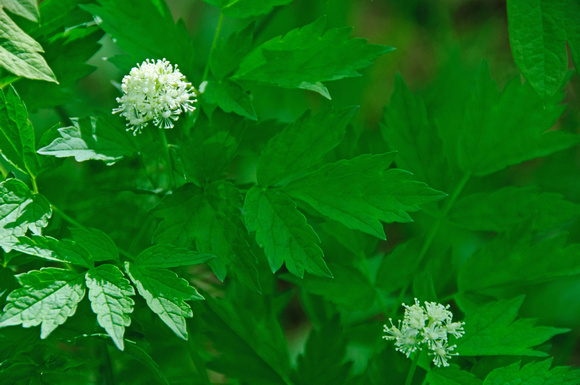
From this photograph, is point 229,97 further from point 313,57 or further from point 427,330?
Answer: point 427,330

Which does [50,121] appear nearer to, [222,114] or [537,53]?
[222,114]

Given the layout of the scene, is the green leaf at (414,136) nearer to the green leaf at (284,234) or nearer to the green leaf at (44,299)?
the green leaf at (284,234)

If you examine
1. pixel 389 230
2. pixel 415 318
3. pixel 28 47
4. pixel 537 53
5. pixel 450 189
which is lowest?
pixel 389 230

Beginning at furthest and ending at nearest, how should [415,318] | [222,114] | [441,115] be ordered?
[441,115] → [222,114] → [415,318]

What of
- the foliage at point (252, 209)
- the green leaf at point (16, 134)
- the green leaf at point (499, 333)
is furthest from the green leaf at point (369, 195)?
the green leaf at point (16, 134)

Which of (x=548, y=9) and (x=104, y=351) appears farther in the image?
(x=104, y=351)

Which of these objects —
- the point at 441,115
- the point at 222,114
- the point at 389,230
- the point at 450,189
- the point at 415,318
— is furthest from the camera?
the point at 389,230

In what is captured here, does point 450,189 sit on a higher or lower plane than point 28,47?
lower

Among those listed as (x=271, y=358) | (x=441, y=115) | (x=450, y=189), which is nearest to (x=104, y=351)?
(x=271, y=358)
